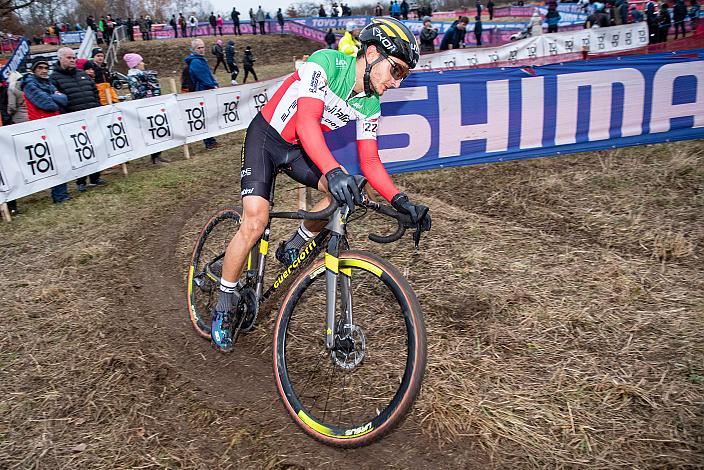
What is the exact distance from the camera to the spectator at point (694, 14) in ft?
78.3

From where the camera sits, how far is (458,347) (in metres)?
4.17

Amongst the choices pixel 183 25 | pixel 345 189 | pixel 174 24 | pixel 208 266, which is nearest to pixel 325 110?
pixel 345 189

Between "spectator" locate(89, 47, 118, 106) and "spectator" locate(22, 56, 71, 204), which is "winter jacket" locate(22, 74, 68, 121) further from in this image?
"spectator" locate(89, 47, 118, 106)

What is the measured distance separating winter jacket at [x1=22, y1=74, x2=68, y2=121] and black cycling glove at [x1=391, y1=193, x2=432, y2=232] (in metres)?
8.39

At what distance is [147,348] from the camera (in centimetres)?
450

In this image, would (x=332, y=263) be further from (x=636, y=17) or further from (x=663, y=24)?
(x=636, y=17)

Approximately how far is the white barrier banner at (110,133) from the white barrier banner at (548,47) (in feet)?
23.9

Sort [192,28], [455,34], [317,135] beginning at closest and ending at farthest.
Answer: [317,135] → [455,34] → [192,28]

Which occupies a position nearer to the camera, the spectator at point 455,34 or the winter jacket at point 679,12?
the spectator at point 455,34

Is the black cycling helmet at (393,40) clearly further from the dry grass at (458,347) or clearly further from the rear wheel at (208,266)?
the dry grass at (458,347)

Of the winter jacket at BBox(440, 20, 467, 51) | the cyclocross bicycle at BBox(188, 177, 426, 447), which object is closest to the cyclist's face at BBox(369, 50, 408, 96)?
the cyclocross bicycle at BBox(188, 177, 426, 447)

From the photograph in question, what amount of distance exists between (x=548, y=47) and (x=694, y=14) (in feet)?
33.0

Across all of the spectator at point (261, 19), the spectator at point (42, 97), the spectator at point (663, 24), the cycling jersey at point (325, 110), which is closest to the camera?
the cycling jersey at point (325, 110)

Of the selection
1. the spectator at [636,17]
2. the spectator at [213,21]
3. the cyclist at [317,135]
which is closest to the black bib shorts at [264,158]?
the cyclist at [317,135]
